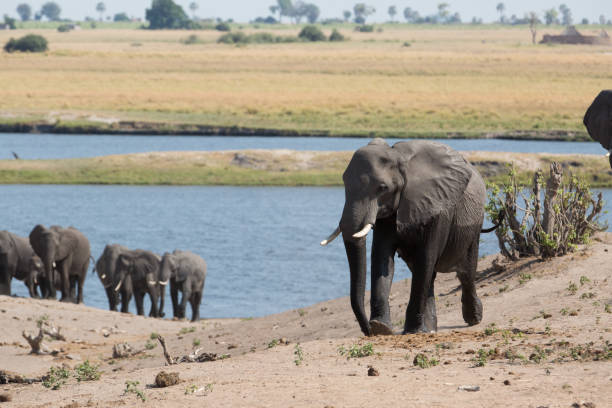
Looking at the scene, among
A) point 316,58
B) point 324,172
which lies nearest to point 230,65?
point 316,58

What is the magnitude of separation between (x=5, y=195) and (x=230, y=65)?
52.9 meters

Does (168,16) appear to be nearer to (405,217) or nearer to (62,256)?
(62,256)

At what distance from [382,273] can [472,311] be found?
6.40 feet

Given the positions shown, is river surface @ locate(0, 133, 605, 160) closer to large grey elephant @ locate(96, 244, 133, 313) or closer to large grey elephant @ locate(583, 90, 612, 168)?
large grey elephant @ locate(96, 244, 133, 313)

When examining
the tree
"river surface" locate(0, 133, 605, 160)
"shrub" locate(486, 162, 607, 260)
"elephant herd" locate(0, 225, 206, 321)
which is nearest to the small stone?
"shrub" locate(486, 162, 607, 260)

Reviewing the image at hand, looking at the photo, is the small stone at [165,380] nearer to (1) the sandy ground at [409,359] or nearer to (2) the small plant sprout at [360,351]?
(1) the sandy ground at [409,359]

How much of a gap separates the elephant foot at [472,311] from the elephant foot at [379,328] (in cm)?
148

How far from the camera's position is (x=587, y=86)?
66.0 meters

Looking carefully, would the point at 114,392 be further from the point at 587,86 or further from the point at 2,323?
the point at 587,86

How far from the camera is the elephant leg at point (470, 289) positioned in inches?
440

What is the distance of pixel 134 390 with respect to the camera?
8.49m

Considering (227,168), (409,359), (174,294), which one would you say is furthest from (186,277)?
(227,168)

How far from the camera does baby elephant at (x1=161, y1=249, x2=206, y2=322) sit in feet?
68.9

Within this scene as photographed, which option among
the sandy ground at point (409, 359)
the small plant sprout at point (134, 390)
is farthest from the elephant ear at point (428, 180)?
the small plant sprout at point (134, 390)
